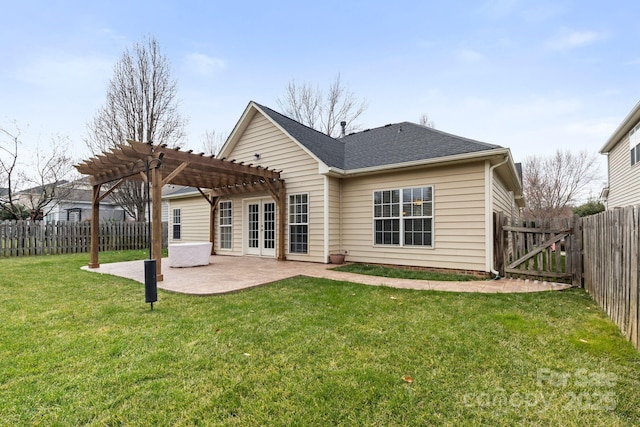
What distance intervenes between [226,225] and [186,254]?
3.32 m

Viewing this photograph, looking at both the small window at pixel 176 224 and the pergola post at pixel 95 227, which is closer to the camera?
the pergola post at pixel 95 227

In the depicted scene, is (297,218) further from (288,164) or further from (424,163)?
(424,163)

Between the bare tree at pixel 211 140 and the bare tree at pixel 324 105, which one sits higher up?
the bare tree at pixel 324 105

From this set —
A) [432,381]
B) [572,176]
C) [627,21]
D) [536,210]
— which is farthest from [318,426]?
[572,176]

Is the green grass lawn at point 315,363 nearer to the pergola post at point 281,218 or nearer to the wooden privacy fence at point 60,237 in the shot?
the pergola post at point 281,218

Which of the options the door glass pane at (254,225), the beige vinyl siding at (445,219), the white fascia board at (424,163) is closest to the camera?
the white fascia board at (424,163)

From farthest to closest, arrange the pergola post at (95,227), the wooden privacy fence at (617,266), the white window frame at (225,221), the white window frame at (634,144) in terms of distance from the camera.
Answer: the white window frame at (225,221), the white window frame at (634,144), the pergola post at (95,227), the wooden privacy fence at (617,266)

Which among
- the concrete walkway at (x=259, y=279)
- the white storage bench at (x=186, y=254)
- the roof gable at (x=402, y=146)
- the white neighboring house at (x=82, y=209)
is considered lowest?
the concrete walkway at (x=259, y=279)

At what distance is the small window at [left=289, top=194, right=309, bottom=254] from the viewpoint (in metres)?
8.94

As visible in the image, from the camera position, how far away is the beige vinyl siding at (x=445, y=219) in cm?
683

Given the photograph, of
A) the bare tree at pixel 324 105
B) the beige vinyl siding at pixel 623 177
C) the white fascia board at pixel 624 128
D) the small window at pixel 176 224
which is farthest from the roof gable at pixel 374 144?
the bare tree at pixel 324 105

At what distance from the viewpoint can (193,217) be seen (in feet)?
41.8

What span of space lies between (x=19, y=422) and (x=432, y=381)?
2708mm

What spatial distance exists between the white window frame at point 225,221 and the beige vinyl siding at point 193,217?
1.24 m
